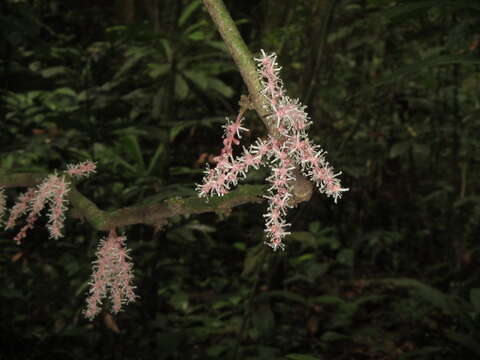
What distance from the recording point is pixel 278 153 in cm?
51

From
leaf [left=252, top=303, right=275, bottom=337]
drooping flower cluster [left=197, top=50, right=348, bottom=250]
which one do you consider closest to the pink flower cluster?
drooping flower cluster [left=197, top=50, right=348, bottom=250]

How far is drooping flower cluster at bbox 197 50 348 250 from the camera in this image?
0.50m

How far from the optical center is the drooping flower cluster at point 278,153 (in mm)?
502

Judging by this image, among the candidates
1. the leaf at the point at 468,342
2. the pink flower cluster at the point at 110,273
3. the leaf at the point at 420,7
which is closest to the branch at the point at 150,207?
the pink flower cluster at the point at 110,273

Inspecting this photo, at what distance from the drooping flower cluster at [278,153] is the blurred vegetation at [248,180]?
1.92ft

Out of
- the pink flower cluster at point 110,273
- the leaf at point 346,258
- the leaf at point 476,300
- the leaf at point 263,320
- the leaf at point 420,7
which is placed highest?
the leaf at point 420,7

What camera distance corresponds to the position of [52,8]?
373 cm

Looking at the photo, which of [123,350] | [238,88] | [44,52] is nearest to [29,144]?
[44,52]

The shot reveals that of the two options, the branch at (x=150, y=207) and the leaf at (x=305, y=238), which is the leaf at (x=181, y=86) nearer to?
the leaf at (x=305, y=238)

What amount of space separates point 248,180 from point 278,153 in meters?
1.65

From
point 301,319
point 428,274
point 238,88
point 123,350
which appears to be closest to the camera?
point 123,350

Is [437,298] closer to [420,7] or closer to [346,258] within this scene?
[346,258]

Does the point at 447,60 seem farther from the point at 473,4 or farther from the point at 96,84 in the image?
the point at 96,84

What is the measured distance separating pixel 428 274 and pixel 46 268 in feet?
8.11
